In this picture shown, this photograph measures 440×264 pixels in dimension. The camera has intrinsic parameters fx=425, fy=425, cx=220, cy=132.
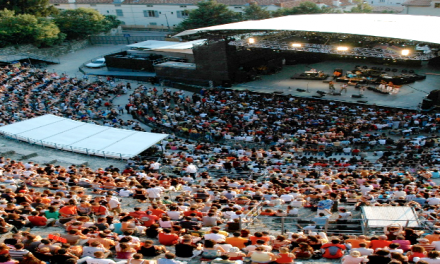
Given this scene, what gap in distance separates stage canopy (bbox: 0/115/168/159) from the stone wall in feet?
101

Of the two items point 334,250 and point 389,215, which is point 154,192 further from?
point 389,215

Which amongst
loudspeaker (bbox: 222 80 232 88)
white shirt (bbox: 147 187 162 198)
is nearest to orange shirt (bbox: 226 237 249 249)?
white shirt (bbox: 147 187 162 198)

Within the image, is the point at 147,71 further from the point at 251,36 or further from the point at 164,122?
the point at 164,122

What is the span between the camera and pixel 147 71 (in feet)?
142

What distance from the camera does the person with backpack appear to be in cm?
858

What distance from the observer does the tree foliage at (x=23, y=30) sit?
166 feet

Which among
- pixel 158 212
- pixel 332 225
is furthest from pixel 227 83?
pixel 332 225

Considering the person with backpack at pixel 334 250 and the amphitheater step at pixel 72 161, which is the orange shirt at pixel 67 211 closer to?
the person with backpack at pixel 334 250

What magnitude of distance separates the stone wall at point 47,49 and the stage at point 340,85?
2852 cm

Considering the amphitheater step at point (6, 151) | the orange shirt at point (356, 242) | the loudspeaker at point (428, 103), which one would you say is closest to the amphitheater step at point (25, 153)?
the amphitheater step at point (6, 151)

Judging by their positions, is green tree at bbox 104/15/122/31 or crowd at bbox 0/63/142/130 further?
green tree at bbox 104/15/122/31

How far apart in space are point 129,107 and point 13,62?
22.3m

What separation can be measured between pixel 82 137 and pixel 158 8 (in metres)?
55.6

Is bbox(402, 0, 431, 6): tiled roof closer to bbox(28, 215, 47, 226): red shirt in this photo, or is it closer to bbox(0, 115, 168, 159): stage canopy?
bbox(0, 115, 168, 159): stage canopy
